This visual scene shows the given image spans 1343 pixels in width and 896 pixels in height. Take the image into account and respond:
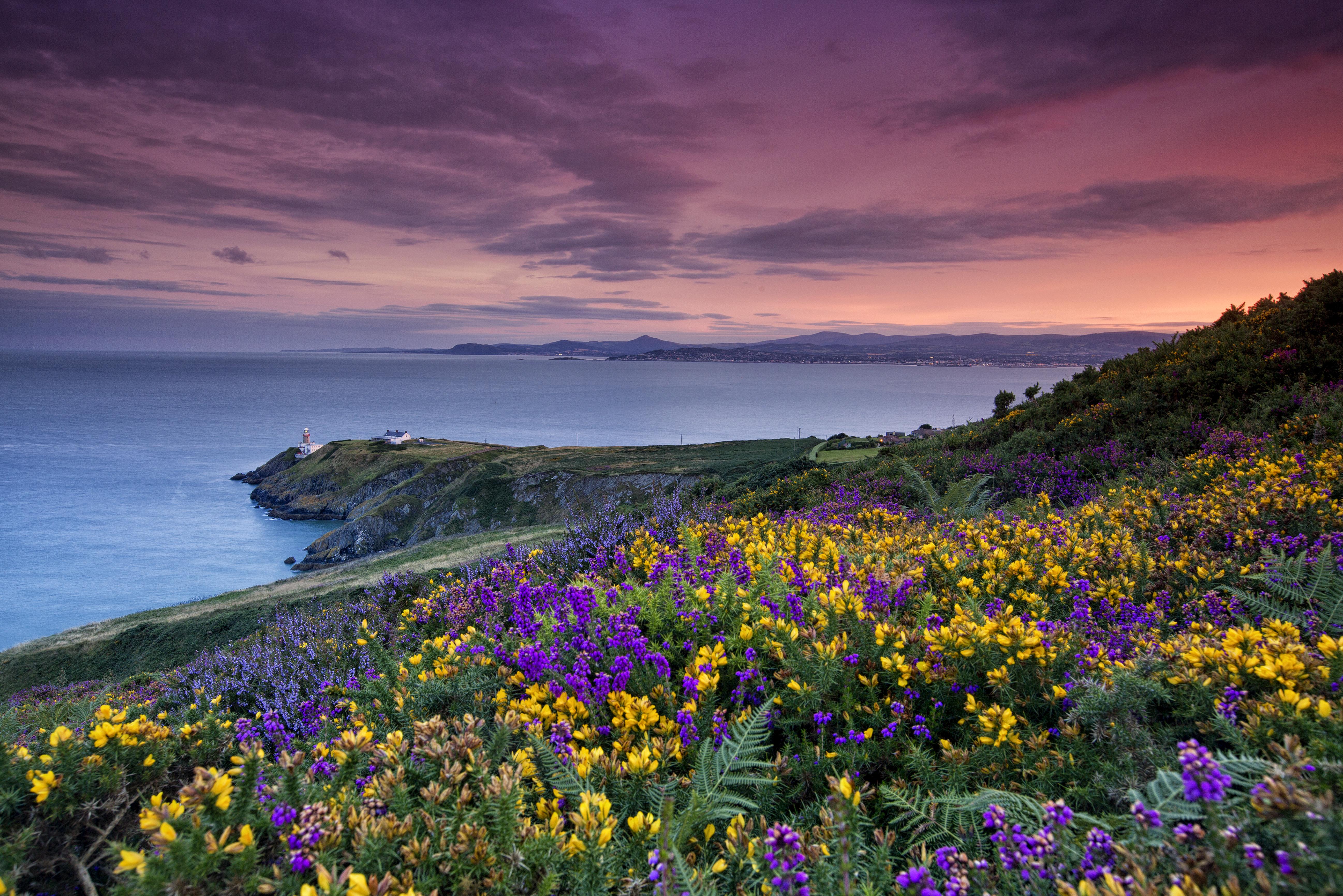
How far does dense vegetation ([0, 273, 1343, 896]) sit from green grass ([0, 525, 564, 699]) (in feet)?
53.7

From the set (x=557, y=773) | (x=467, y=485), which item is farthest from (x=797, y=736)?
(x=467, y=485)

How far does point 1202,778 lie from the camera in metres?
1.71

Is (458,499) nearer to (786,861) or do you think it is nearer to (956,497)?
(956,497)

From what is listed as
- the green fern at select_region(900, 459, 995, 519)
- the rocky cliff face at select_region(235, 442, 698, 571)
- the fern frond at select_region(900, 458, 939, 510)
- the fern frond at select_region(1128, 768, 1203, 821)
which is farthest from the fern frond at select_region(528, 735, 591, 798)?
the rocky cliff face at select_region(235, 442, 698, 571)

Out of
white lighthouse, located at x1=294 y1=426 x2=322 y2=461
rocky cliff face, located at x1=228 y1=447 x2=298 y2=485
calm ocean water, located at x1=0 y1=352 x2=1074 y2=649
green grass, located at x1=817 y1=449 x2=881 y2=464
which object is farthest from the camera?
white lighthouse, located at x1=294 y1=426 x2=322 y2=461

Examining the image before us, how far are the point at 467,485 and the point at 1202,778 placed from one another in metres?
63.5

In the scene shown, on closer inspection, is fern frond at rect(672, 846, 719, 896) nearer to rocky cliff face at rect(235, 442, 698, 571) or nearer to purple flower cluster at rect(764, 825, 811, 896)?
purple flower cluster at rect(764, 825, 811, 896)

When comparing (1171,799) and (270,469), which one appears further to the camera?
(270,469)

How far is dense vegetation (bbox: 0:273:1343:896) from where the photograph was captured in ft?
6.37

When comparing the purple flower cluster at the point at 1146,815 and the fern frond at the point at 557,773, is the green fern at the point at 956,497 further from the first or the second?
the fern frond at the point at 557,773

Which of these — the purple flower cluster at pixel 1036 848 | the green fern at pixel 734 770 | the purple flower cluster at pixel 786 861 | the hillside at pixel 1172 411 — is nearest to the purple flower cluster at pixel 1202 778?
the purple flower cluster at pixel 1036 848

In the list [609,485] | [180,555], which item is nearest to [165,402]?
[180,555]

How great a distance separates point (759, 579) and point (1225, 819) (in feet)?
9.84

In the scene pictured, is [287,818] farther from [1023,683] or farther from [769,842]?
[1023,683]
